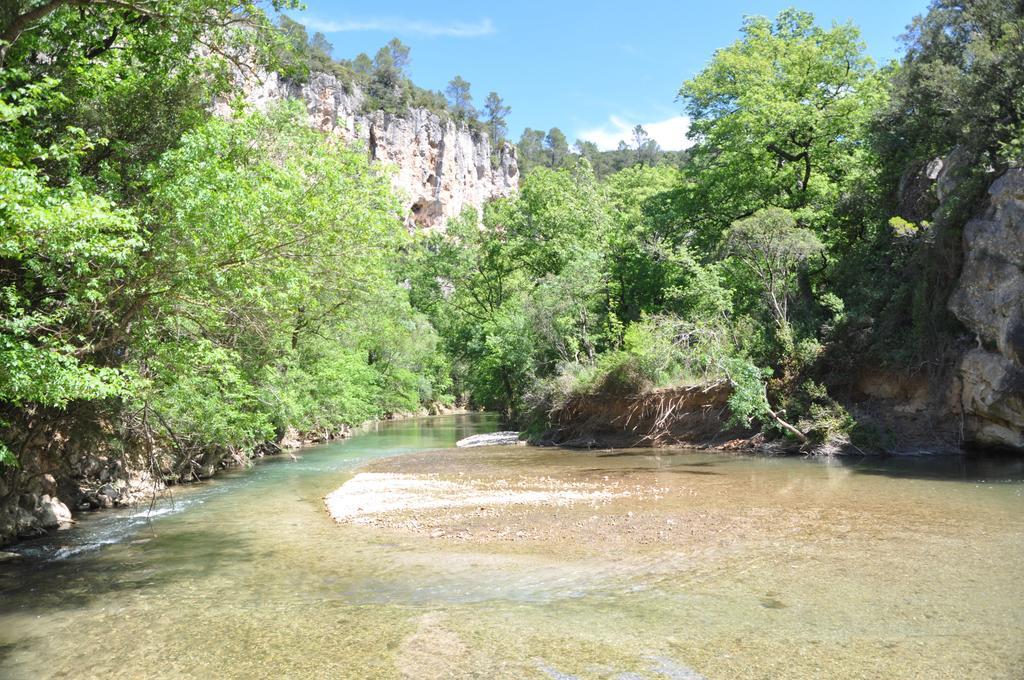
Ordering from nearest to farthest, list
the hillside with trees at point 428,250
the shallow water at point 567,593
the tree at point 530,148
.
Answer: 1. the shallow water at point 567,593
2. the hillside with trees at point 428,250
3. the tree at point 530,148

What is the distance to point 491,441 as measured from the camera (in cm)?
3045

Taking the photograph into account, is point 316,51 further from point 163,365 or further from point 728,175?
point 163,365

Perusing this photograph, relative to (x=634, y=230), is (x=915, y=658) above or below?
below

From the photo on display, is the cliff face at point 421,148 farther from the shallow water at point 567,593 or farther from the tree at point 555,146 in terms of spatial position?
the shallow water at point 567,593

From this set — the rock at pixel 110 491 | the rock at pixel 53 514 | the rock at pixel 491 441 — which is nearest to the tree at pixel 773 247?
the rock at pixel 491 441

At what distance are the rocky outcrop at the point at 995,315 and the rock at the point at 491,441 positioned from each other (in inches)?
628

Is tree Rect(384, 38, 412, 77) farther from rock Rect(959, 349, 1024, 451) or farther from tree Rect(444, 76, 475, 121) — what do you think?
Answer: rock Rect(959, 349, 1024, 451)

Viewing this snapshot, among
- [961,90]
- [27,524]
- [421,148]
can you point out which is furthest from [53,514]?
[421,148]

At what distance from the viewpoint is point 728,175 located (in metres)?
30.4

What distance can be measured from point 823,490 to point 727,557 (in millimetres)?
5923

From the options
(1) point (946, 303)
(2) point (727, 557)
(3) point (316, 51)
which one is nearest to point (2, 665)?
(2) point (727, 557)

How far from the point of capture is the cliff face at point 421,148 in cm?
7162

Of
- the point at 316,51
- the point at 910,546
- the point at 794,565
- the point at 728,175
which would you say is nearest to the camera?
the point at 794,565

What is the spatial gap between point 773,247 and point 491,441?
14.2 m
